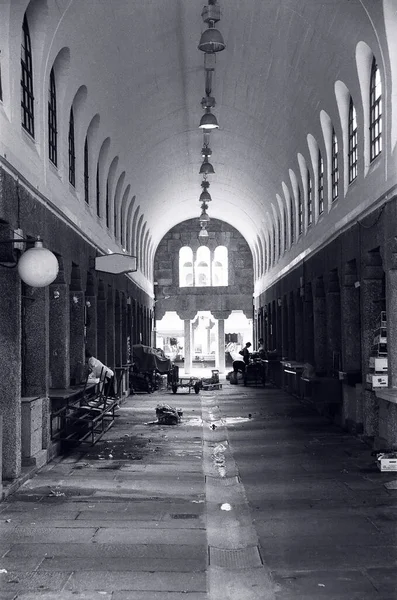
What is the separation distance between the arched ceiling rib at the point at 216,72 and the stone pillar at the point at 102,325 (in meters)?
3.57

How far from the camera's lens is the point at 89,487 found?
10656 mm

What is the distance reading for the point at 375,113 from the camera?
14180 millimetres

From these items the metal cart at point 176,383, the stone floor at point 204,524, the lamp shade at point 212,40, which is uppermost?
the lamp shade at point 212,40

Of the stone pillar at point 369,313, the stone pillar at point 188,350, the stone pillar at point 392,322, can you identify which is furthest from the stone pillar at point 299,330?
the stone pillar at point 188,350

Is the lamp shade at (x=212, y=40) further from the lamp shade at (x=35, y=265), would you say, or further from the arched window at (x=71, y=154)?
the arched window at (x=71, y=154)

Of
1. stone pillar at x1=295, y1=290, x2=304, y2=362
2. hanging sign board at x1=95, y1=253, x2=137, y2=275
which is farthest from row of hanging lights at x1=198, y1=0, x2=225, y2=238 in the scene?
stone pillar at x1=295, y1=290, x2=304, y2=362

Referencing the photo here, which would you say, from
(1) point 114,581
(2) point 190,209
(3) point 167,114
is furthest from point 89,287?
(2) point 190,209

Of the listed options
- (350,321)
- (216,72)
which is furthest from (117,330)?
(350,321)

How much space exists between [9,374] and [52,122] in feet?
17.5

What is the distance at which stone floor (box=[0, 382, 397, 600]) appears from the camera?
662cm

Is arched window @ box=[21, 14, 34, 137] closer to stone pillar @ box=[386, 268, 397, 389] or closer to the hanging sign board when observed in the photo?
the hanging sign board

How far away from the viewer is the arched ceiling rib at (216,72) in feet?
44.8

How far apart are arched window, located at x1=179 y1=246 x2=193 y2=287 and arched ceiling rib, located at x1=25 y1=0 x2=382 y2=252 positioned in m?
15.2

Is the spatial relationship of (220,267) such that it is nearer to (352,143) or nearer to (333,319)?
(333,319)
